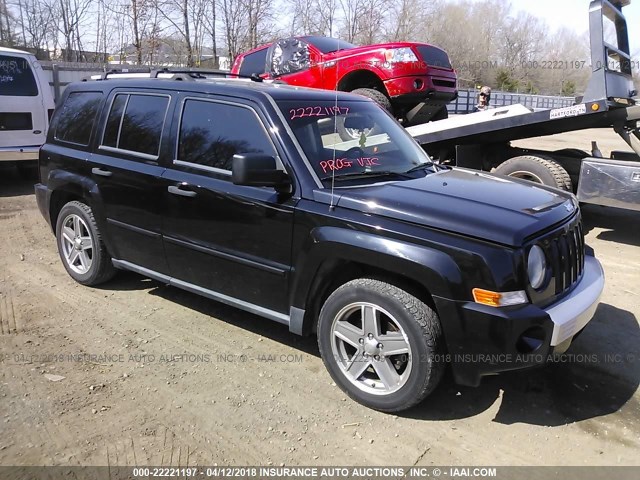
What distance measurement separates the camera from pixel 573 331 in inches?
125

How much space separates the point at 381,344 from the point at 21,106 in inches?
323

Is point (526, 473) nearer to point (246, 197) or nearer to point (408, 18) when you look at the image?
point (246, 197)

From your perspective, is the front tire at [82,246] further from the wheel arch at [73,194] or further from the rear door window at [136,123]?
the rear door window at [136,123]

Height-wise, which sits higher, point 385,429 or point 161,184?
point 161,184

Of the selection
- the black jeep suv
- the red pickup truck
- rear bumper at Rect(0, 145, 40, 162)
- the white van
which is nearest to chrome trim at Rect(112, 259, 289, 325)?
the black jeep suv

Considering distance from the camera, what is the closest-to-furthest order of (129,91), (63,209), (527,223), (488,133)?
(527,223) < (129,91) < (63,209) < (488,133)

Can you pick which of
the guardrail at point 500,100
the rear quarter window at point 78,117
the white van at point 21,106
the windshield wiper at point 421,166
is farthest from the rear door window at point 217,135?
the guardrail at point 500,100

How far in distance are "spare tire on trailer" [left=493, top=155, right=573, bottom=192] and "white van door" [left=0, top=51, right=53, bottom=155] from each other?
7.44 metres

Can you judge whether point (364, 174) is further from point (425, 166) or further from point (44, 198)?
point (44, 198)

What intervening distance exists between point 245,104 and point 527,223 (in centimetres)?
203

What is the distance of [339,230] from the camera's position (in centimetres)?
332

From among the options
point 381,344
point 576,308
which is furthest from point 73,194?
point 576,308

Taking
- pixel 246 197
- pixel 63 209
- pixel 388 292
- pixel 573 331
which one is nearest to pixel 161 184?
pixel 246 197

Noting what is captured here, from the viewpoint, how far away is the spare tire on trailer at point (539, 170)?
22.9 ft
